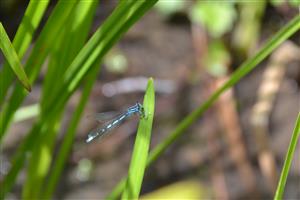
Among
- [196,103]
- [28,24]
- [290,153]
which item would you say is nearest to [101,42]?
[28,24]

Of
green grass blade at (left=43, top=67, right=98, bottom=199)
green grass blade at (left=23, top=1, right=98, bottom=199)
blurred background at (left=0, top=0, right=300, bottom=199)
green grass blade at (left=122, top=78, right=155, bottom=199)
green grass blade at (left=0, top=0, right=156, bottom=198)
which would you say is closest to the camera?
green grass blade at (left=122, top=78, right=155, bottom=199)

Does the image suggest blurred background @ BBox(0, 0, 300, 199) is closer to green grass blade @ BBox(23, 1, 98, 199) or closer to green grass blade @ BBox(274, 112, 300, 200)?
green grass blade @ BBox(23, 1, 98, 199)

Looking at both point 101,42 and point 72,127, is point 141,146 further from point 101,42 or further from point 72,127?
point 72,127

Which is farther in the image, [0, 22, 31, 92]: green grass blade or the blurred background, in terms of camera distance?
the blurred background

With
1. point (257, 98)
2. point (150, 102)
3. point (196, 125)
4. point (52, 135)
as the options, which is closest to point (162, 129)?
point (196, 125)

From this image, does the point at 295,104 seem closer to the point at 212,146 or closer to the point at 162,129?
the point at 212,146

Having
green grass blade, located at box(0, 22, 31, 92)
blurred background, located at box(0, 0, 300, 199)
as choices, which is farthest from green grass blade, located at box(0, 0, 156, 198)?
blurred background, located at box(0, 0, 300, 199)

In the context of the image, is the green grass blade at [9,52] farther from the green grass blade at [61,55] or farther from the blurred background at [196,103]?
the blurred background at [196,103]
